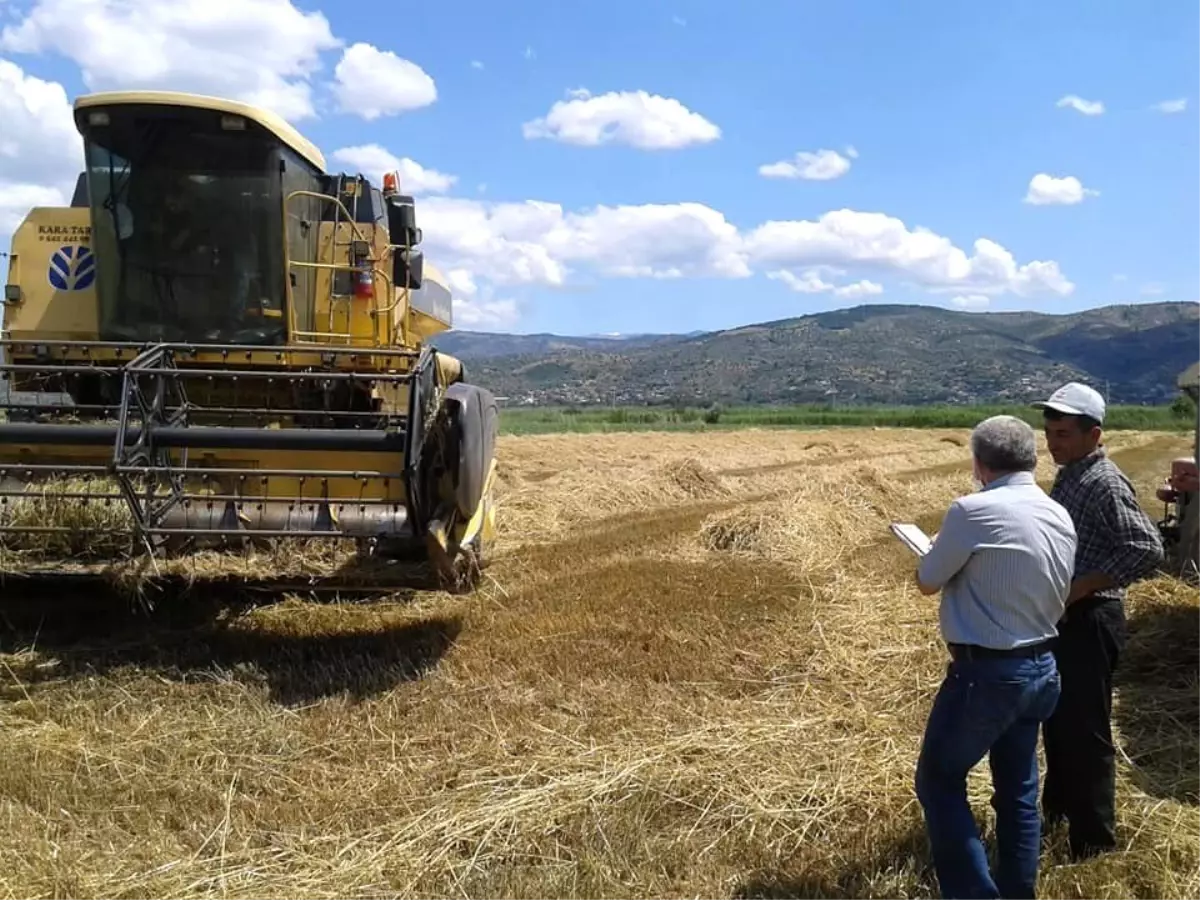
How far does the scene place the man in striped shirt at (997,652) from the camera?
316 centimetres

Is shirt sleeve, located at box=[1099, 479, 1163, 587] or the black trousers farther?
the black trousers

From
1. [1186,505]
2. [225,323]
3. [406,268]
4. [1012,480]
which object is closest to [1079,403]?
[1012,480]

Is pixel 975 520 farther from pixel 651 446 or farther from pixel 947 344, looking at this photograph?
pixel 947 344

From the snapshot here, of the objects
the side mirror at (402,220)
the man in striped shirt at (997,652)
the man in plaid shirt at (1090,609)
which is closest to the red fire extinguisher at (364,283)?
the side mirror at (402,220)

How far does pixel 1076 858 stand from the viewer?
3.71 metres

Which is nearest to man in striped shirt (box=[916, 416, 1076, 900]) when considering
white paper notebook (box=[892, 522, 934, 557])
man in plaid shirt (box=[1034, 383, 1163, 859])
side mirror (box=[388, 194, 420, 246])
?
white paper notebook (box=[892, 522, 934, 557])

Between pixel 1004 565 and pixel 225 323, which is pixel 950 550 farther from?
pixel 225 323

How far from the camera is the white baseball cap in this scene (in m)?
3.56

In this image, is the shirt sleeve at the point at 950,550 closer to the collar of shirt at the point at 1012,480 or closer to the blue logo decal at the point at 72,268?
the collar of shirt at the point at 1012,480

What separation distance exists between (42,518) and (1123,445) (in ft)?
95.4

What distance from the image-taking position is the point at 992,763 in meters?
3.37

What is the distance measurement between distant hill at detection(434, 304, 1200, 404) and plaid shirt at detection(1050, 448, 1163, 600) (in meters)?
97.1

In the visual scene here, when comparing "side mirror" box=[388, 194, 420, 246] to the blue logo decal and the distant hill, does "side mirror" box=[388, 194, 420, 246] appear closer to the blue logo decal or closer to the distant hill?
the blue logo decal

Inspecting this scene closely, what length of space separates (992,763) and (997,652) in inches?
16.8
